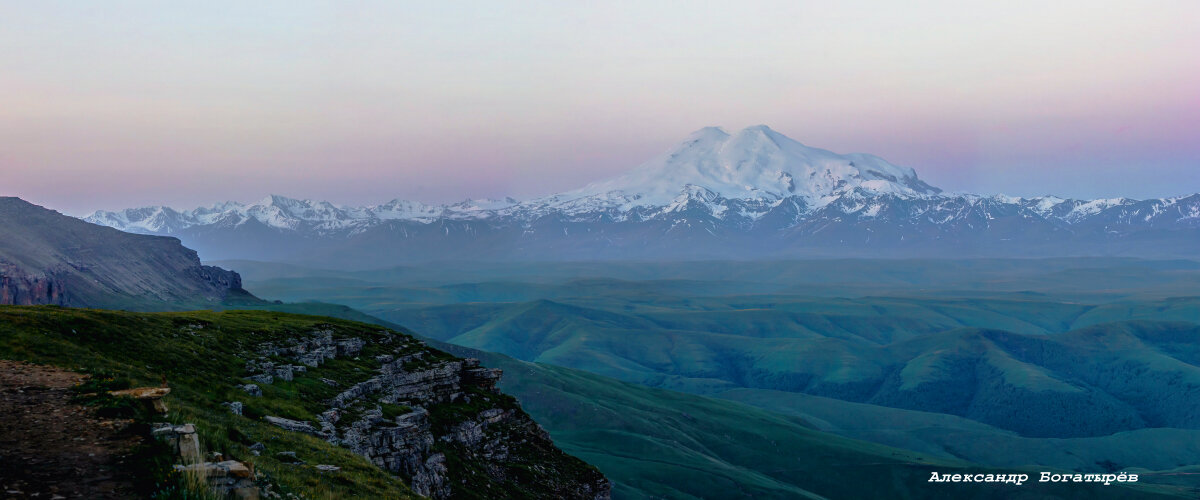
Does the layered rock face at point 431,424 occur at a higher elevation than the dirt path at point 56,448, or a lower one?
lower

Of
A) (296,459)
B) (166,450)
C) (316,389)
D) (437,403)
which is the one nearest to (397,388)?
(437,403)

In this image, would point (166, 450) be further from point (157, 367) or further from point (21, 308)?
point (21, 308)

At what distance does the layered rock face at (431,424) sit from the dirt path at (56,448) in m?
17.2

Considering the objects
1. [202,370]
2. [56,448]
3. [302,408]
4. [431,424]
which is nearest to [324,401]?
[302,408]

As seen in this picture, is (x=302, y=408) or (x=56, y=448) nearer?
(x=56, y=448)

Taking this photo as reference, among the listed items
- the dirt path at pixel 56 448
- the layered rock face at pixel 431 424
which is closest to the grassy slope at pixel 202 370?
the layered rock face at pixel 431 424

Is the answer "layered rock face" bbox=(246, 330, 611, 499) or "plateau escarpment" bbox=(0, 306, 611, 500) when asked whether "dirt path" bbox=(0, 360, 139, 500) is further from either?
"layered rock face" bbox=(246, 330, 611, 499)

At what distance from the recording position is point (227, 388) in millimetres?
45531

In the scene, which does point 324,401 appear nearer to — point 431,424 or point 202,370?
point 202,370

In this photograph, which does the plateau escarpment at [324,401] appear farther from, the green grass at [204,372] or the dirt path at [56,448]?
the dirt path at [56,448]

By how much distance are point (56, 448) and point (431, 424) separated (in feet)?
154

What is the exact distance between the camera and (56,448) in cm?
2141

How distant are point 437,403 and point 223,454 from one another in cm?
5099

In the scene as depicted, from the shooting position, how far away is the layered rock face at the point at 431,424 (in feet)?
177
